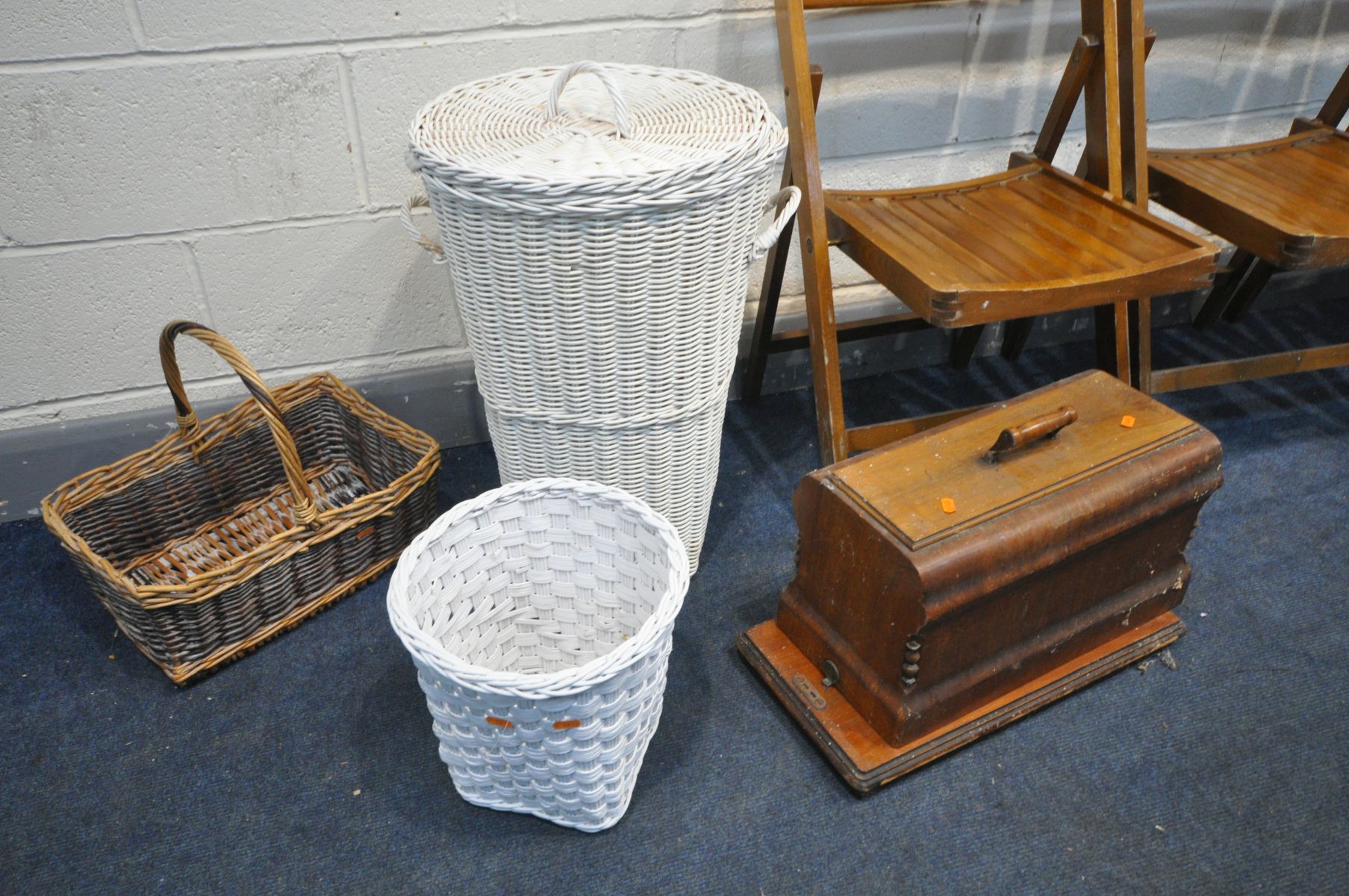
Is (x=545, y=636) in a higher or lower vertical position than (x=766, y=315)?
lower

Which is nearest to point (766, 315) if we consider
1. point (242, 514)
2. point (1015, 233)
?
point (1015, 233)

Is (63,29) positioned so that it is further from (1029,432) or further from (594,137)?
(1029,432)

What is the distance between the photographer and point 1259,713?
1245mm

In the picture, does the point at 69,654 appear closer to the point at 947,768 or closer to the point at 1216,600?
the point at 947,768

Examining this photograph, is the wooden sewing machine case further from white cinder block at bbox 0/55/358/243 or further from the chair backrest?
white cinder block at bbox 0/55/358/243

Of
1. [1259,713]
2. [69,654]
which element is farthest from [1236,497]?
[69,654]

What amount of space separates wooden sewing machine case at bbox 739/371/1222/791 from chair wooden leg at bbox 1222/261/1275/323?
2.92 ft

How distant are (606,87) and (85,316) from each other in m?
0.91

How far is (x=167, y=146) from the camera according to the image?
1370 millimetres

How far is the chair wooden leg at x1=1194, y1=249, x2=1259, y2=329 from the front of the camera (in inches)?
76.1

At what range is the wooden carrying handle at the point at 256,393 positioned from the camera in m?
1.19

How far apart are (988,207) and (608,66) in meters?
0.61

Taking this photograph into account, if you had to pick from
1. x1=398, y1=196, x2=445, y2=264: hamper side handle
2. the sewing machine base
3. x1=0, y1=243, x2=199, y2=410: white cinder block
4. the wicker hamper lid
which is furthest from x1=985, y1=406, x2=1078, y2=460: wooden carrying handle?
x1=0, y1=243, x2=199, y2=410: white cinder block

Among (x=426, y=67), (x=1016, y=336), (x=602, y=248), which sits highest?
(x=426, y=67)
